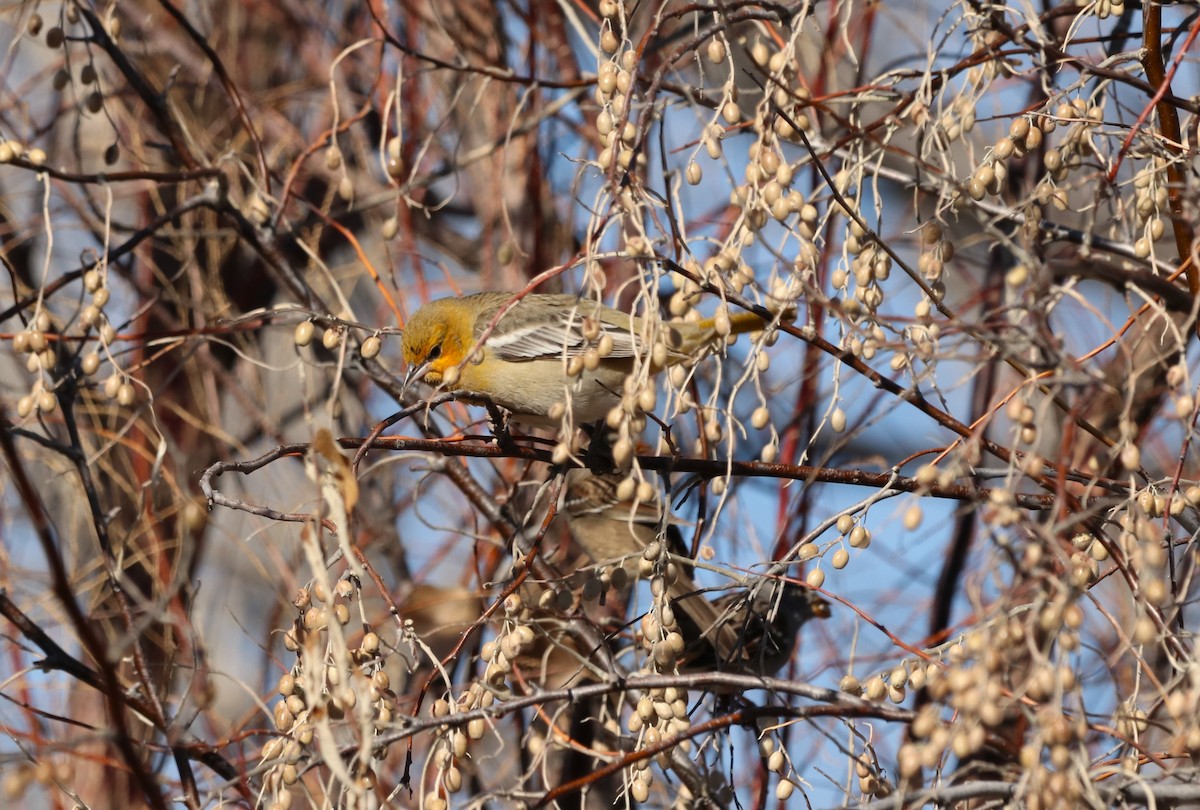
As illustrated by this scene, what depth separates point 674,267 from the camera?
2441mm

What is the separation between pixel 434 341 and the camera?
15.1ft

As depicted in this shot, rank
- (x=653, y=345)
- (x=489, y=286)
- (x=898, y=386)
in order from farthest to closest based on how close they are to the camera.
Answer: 1. (x=489, y=286)
2. (x=898, y=386)
3. (x=653, y=345)

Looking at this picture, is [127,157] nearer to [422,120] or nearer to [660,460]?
[422,120]

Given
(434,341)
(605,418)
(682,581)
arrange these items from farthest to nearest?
(682,581), (434,341), (605,418)

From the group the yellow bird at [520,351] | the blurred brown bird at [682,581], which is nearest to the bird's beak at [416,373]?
the yellow bird at [520,351]

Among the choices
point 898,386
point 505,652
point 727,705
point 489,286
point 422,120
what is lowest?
point 505,652

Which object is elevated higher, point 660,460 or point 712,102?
point 712,102

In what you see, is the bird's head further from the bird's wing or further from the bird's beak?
the bird's wing

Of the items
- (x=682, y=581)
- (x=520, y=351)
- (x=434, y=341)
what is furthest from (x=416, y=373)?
(x=682, y=581)

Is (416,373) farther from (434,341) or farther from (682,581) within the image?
(682,581)

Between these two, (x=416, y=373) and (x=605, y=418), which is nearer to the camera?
(x=605, y=418)

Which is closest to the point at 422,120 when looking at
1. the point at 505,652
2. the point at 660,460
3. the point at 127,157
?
the point at 127,157

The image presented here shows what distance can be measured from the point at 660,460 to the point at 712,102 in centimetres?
107

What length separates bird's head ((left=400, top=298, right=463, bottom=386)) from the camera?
4598 millimetres
